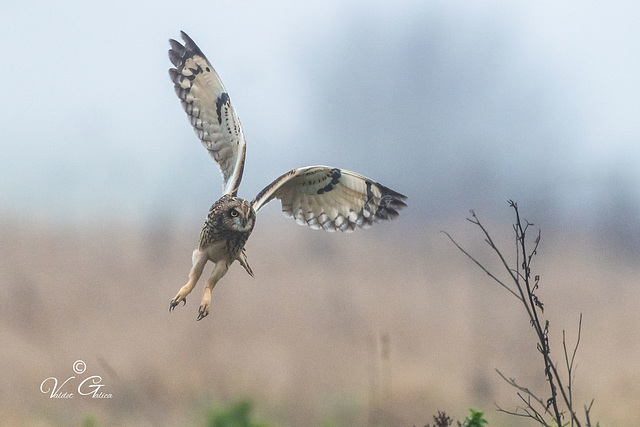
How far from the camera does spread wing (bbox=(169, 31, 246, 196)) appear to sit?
2070 mm

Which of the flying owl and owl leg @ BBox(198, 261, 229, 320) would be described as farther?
the flying owl

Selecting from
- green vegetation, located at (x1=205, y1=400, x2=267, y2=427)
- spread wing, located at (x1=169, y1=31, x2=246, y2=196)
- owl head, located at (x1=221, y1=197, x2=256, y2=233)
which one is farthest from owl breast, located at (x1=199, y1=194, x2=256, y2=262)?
green vegetation, located at (x1=205, y1=400, x2=267, y2=427)

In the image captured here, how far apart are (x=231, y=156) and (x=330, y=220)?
382 millimetres

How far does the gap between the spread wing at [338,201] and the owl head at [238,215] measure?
0.41 meters

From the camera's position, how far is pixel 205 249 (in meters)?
1.77

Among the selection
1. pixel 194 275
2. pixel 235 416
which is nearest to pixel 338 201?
pixel 194 275

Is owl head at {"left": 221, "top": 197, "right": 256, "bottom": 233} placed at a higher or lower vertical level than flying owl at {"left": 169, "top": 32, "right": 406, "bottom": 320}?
lower

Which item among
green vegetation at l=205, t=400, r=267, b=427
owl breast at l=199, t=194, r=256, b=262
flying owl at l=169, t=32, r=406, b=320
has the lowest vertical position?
green vegetation at l=205, t=400, r=267, b=427

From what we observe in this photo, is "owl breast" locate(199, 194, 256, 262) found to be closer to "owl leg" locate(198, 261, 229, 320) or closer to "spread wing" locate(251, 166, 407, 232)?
"owl leg" locate(198, 261, 229, 320)

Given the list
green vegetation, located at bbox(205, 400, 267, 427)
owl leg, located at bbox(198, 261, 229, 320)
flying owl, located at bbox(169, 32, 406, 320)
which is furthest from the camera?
green vegetation, located at bbox(205, 400, 267, 427)

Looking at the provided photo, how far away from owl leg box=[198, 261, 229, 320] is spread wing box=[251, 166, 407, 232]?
0.44m

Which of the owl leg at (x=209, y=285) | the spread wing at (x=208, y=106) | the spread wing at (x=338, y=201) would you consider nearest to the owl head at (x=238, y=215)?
the owl leg at (x=209, y=285)

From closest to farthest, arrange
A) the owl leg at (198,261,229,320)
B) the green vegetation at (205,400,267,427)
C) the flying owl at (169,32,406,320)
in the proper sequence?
1. the owl leg at (198,261,229,320)
2. the flying owl at (169,32,406,320)
3. the green vegetation at (205,400,267,427)

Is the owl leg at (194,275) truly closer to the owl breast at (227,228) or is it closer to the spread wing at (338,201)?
the owl breast at (227,228)
